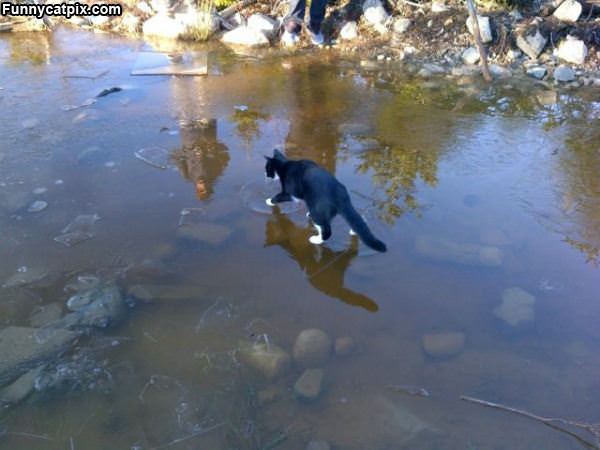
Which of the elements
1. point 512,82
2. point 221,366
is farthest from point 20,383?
point 512,82

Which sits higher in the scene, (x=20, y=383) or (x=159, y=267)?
(x=159, y=267)

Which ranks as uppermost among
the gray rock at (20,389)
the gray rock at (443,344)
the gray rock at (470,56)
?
the gray rock at (470,56)

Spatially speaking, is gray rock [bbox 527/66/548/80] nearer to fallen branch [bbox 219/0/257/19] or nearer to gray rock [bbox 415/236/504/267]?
gray rock [bbox 415/236/504/267]

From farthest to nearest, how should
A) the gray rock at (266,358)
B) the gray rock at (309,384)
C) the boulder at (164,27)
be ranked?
the boulder at (164,27), the gray rock at (266,358), the gray rock at (309,384)

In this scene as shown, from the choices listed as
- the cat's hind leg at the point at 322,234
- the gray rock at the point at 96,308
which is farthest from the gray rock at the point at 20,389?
the cat's hind leg at the point at 322,234

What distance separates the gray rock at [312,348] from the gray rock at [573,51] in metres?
6.26

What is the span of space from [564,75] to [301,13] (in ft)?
13.3

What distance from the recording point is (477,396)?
2.99 m

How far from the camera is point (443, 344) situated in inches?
130

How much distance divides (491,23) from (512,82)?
4.52 feet

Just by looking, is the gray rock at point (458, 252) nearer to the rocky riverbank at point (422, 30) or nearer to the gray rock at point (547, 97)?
the gray rock at point (547, 97)

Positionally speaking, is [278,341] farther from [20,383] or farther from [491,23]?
[491,23]

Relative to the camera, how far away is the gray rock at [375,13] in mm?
8891

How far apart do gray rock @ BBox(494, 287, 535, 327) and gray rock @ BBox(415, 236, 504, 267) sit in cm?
34
